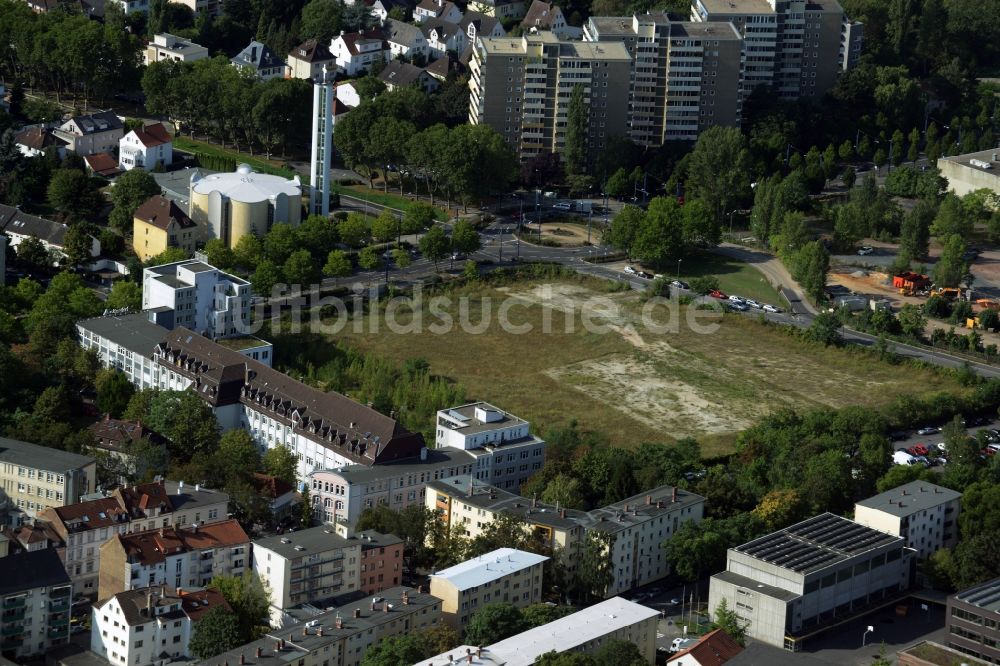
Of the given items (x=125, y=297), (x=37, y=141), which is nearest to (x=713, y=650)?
(x=125, y=297)

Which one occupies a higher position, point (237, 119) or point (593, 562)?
point (237, 119)

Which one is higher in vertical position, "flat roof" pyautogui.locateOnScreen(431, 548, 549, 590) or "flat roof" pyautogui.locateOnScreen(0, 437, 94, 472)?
"flat roof" pyautogui.locateOnScreen(0, 437, 94, 472)

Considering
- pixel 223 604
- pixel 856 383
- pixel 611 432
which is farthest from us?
pixel 856 383

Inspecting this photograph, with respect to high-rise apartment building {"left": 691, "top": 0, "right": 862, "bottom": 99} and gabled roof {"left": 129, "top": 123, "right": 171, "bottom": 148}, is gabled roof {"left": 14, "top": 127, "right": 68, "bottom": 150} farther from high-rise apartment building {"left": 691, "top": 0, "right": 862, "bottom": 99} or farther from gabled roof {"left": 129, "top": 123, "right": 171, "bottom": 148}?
high-rise apartment building {"left": 691, "top": 0, "right": 862, "bottom": 99}

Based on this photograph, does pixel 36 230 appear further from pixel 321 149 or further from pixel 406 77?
pixel 406 77

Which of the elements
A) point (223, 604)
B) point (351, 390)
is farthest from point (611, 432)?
point (223, 604)

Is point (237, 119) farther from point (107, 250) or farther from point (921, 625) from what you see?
point (921, 625)

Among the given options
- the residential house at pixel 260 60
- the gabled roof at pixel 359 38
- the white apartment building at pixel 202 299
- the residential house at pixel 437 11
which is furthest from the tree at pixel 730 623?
the residential house at pixel 437 11

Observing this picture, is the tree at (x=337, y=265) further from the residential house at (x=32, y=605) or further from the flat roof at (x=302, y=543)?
the residential house at (x=32, y=605)

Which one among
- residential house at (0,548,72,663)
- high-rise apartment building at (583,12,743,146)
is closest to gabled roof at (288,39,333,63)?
high-rise apartment building at (583,12,743,146)
